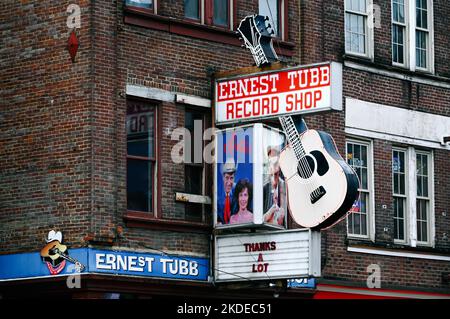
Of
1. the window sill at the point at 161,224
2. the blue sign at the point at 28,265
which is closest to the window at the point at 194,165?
the window sill at the point at 161,224

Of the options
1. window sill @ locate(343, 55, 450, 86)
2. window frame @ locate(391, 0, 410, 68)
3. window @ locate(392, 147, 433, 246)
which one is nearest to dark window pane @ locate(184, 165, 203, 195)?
window sill @ locate(343, 55, 450, 86)

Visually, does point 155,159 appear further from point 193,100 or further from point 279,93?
point 279,93

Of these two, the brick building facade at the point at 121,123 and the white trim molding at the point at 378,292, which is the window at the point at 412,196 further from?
the brick building facade at the point at 121,123

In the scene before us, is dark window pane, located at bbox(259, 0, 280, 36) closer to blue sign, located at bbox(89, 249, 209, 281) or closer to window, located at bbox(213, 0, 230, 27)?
window, located at bbox(213, 0, 230, 27)

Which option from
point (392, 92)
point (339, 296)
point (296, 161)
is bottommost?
point (339, 296)

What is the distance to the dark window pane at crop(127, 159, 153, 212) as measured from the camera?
79.9ft

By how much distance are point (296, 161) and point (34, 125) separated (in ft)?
15.6

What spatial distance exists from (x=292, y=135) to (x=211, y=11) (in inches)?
126

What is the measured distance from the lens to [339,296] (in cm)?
2769

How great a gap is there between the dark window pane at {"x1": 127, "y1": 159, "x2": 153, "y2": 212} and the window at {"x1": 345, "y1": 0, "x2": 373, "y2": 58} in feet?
21.1

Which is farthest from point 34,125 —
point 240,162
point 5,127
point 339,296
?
point 339,296

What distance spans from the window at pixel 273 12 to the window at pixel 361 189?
309 cm

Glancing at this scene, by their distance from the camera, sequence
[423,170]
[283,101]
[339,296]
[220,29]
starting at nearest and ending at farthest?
[283,101], [220,29], [339,296], [423,170]

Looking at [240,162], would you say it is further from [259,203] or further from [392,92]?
[392,92]
